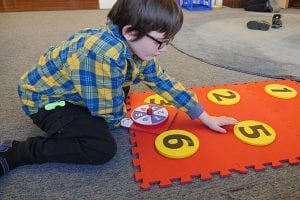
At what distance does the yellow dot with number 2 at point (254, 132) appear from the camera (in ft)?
2.62

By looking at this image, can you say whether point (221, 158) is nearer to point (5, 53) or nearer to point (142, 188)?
point (142, 188)

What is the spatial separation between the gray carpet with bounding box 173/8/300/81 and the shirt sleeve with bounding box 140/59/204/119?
1.79 feet

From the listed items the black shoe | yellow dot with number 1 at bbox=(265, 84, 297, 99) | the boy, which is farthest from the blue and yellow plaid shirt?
yellow dot with number 1 at bbox=(265, 84, 297, 99)

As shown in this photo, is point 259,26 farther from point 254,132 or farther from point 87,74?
point 87,74

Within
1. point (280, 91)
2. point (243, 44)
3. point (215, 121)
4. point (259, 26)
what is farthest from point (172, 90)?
point (259, 26)

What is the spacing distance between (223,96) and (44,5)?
2.21 m

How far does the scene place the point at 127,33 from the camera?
0.68 meters

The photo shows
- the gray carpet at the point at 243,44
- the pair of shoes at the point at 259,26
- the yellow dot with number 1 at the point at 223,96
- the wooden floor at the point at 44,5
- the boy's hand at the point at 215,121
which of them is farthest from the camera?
the wooden floor at the point at 44,5

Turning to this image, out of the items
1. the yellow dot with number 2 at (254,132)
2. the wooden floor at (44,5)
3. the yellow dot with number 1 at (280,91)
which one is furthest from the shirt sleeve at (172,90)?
the wooden floor at (44,5)

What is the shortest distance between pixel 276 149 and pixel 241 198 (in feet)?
0.69

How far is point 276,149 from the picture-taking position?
779 mm

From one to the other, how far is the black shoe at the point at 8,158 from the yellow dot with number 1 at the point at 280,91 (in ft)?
2.83

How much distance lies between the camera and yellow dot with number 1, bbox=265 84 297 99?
1.05 m

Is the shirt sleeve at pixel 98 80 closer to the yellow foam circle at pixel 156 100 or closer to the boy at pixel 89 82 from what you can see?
the boy at pixel 89 82
